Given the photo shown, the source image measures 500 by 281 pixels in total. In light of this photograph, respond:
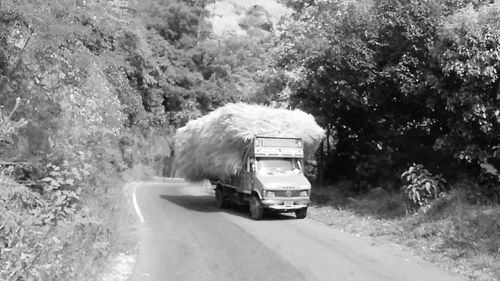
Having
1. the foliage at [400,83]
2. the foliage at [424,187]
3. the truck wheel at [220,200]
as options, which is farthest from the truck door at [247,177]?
the foliage at [424,187]

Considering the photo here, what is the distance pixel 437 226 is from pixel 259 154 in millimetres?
6421

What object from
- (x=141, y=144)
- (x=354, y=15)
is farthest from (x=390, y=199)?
(x=141, y=144)

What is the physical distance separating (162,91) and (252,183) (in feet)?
76.7

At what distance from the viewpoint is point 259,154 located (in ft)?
56.7

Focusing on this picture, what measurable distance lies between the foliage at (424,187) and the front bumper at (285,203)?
325 cm

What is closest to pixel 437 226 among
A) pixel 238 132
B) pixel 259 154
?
pixel 259 154

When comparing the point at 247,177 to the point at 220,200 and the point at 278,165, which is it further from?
the point at 220,200

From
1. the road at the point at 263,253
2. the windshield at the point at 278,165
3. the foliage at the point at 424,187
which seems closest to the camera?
the road at the point at 263,253

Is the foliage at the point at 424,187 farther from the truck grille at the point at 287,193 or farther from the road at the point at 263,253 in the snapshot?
the truck grille at the point at 287,193

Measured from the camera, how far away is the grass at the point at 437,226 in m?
10.3

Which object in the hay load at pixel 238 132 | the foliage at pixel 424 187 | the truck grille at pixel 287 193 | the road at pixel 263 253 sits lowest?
the road at pixel 263 253

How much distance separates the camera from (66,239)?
7742mm

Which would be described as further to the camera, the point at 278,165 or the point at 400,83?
the point at 278,165

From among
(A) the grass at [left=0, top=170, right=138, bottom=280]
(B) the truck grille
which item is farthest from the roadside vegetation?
(B) the truck grille
